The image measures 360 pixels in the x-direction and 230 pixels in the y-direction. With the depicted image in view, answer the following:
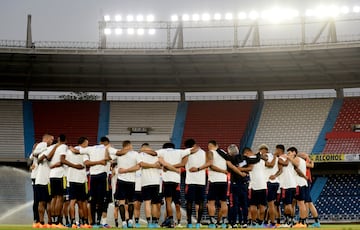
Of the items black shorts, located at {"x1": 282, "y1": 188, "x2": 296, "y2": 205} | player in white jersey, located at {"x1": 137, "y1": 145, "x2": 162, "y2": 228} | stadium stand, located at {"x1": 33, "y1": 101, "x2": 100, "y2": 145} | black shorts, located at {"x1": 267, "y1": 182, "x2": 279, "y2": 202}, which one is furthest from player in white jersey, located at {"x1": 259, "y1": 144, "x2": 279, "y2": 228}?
stadium stand, located at {"x1": 33, "y1": 101, "x2": 100, "y2": 145}

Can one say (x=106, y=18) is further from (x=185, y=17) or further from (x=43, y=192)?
(x=43, y=192)

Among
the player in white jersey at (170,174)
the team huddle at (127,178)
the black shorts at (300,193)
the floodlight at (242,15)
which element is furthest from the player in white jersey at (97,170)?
the floodlight at (242,15)

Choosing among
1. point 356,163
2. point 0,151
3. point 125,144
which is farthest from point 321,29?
point 125,144

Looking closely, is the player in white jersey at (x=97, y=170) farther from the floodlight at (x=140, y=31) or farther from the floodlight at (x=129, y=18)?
the floodlight at (x=140, y=31)

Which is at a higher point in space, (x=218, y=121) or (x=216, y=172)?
(x=218, y=121)

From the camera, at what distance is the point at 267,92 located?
40406 millimetres

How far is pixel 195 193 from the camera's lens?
46.5 feet

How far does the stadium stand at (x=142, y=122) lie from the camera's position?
37000 mm

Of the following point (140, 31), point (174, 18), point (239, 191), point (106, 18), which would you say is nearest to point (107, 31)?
point (106, 18)

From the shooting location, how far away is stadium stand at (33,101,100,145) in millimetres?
37094

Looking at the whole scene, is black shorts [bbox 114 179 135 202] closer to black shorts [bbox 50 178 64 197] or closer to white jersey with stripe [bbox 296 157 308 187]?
black shorts [bbox 50 178 64 197]

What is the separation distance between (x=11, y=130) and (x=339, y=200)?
22.0 m

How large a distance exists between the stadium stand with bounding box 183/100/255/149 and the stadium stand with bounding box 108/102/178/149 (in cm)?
147

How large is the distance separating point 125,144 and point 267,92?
27766mm
